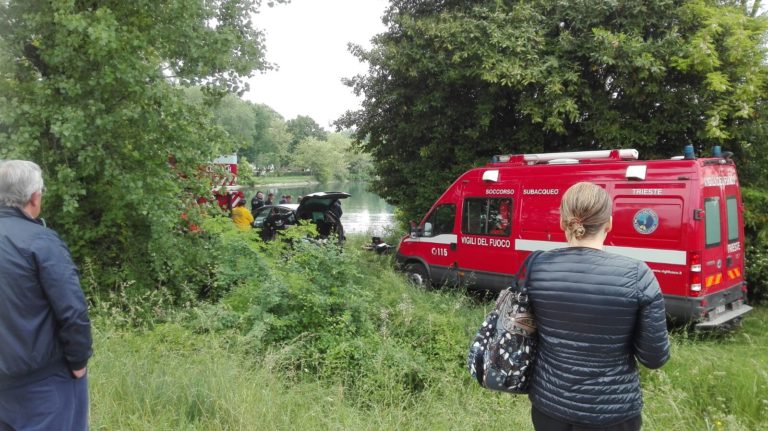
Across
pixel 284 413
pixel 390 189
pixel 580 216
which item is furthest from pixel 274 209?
pixel 580 216

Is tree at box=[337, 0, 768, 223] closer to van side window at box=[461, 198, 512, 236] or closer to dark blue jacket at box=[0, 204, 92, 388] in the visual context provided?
van side window at box=[461, 198, 512, 236]

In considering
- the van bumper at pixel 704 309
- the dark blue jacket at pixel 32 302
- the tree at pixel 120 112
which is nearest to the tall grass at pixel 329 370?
the van bumper at pixel 704 309

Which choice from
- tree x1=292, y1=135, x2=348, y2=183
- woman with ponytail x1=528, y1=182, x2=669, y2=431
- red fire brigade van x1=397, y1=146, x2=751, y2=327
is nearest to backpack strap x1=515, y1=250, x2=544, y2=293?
woman with ponytail x1=528, y1=182, x2=669, y2=431

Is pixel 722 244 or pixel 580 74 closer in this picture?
pixel 722 244

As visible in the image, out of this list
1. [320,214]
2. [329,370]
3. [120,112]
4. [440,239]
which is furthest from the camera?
[320,214]

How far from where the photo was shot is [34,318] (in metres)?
2.44

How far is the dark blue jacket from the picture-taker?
240 cm

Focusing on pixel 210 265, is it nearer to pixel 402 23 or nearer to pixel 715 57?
pixel 402 23

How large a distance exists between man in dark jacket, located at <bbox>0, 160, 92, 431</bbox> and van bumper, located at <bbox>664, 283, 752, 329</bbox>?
19.5ft

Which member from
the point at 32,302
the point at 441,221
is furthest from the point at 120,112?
the point at 441,221

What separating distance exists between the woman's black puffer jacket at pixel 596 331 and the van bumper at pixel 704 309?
4.52 m

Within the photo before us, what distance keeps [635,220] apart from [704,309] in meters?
1.28

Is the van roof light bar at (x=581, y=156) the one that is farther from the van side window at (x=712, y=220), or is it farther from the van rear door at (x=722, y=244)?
the van side window at (x=712, y=220)

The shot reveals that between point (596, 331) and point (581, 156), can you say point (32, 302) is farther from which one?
point (581, 156)
